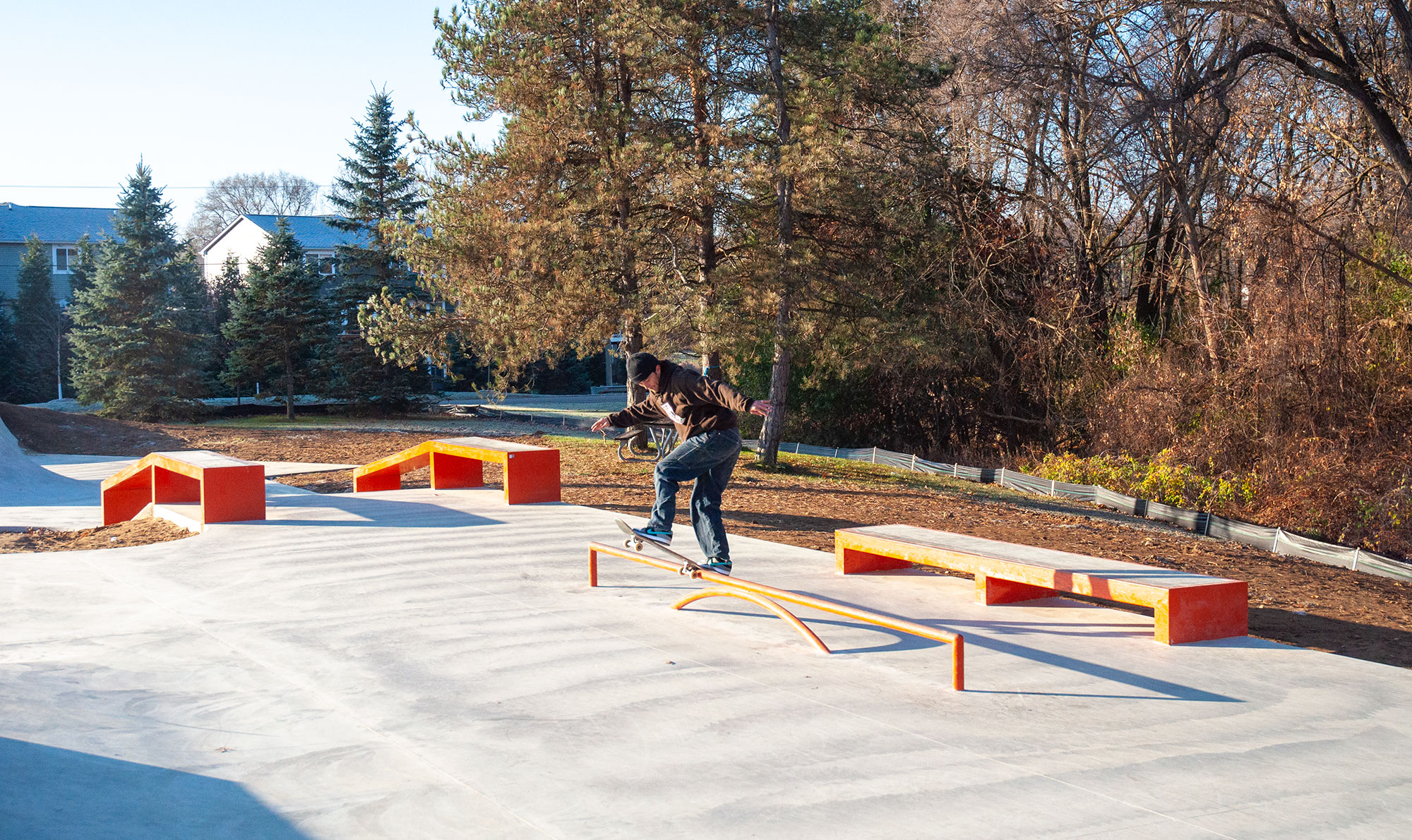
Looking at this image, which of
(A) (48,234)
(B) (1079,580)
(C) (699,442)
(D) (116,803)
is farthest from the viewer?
(A) (48,234)

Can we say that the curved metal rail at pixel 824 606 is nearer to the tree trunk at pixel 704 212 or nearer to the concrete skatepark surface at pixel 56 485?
the tree trunk at pixel 704 212

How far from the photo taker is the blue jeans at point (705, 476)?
23.3 ft

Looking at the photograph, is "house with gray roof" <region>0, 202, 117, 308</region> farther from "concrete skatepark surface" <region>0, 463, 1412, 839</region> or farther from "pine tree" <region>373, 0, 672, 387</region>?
"concrete skatepark surface" <region>0, 463, 1412, 839</region>

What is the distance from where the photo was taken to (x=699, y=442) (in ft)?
23.3

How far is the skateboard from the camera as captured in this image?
6918mm

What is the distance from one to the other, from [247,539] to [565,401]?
3359 centimetres

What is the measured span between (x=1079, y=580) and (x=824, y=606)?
5.69 ft

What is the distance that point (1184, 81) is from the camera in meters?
14.4

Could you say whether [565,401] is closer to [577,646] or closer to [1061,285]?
[1061,285]

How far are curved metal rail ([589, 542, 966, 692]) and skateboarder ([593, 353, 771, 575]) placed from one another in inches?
12.5

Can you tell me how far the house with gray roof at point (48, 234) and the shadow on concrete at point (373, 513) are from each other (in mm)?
43476

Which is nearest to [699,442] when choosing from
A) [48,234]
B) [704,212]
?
[704,212]

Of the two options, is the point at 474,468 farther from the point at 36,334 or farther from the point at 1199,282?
the point at 36,334

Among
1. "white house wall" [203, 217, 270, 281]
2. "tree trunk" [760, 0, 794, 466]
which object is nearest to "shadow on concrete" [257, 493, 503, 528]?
"tree trunk" [760, 0, 794, 466]
